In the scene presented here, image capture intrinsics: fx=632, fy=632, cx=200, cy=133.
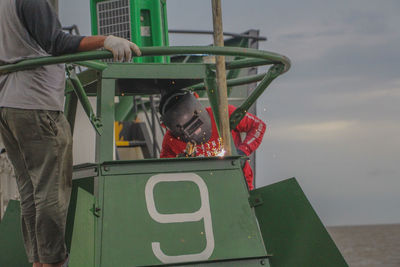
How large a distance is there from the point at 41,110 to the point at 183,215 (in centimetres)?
93

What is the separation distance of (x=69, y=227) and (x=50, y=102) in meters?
0.79

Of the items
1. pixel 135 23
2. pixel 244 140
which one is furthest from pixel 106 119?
pixel 244 140

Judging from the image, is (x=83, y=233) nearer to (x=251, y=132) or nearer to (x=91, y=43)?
(x=91, y=43)

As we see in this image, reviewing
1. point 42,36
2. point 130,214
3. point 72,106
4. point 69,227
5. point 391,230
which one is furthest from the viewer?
point 391,230

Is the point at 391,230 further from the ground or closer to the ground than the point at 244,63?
closer to the ground

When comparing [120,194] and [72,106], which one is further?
[72,106]

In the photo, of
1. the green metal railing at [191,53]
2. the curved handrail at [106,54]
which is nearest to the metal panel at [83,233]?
the green metal railing at [191,53]

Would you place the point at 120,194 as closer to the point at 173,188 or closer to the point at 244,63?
the point at 173,188

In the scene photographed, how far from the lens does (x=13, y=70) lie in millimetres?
3141

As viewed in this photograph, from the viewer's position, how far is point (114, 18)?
199 inches

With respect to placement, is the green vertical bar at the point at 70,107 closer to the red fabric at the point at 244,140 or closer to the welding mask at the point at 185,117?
the welding mask at the point at 185,117

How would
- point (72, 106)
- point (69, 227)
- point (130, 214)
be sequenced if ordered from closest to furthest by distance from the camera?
point (130, 214) < point (69, 227) < point (72, 106)

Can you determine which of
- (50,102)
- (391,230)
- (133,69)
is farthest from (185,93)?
(391,230)

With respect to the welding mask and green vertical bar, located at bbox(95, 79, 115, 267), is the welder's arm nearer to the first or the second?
the welding mask
